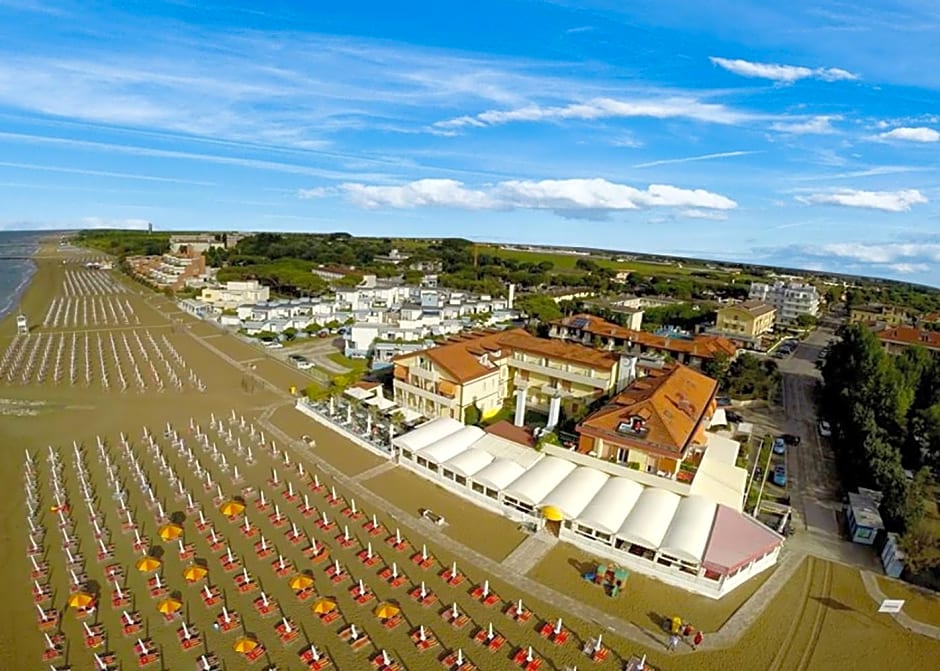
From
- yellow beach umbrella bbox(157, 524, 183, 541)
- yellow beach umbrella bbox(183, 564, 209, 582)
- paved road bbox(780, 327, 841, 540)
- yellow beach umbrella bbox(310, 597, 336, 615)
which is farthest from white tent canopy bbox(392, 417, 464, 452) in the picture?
paved road bbox(780, 327, 841, 540)


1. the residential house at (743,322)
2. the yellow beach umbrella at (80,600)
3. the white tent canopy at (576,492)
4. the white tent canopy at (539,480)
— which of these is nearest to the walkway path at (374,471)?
the white tent canopy at (539,480)

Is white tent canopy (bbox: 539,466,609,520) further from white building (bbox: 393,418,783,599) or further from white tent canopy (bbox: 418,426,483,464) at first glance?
white tent canopy (bbox: 418,426,483,464)

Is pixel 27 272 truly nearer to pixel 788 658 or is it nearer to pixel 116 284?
pixel 116 284

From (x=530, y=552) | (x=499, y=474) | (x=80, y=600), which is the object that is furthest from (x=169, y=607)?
(x=499, y=474)

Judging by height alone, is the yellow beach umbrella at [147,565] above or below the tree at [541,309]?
below

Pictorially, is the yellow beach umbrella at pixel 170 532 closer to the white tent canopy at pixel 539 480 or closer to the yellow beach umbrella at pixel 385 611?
the yellow beach umbrella at pixel 385 611

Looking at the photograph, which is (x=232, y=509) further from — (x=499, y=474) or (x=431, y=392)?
Result: (x=431, y=392)

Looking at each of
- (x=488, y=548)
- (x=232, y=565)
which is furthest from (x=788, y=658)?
(x=232, y=565)
